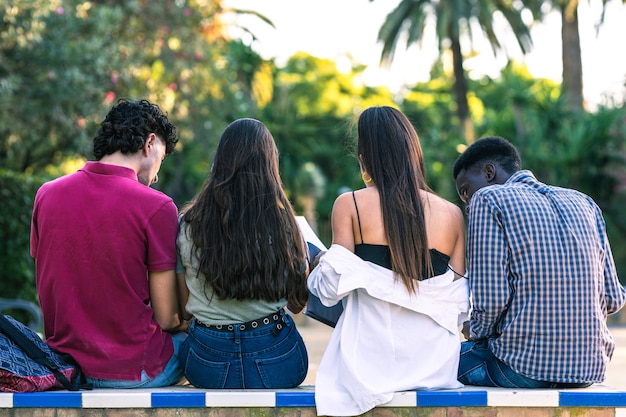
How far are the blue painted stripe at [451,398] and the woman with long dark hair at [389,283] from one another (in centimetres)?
10

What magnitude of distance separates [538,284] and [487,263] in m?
0.24

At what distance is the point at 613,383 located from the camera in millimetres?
9148

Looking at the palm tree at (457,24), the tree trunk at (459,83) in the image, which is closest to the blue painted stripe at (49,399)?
the palm tree at (457,24)

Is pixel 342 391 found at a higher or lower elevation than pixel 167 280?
lower

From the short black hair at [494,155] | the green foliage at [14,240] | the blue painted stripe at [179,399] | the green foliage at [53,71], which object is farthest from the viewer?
the green foliage at [53,71]

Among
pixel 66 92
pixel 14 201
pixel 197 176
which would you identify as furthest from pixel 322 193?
pixel 14 201

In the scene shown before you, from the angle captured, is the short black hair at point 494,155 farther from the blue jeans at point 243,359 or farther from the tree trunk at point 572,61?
the tree trunk at point 572,61

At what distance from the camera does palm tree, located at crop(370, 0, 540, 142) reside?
29391 mm

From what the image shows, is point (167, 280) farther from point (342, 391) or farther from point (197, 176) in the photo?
point (197, 176)

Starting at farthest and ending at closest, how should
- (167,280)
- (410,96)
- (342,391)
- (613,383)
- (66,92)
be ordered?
(410,96), (66,92), (613,383), (167,280), (342,391)

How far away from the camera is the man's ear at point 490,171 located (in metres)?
4.82

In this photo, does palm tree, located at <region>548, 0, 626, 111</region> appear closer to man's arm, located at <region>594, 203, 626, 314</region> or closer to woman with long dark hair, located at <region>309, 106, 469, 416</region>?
man's arm, located at <region>594, 203, 626, 314</region>

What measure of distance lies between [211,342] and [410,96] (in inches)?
2004

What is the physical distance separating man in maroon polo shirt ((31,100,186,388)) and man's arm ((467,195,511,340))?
4.40 feet
